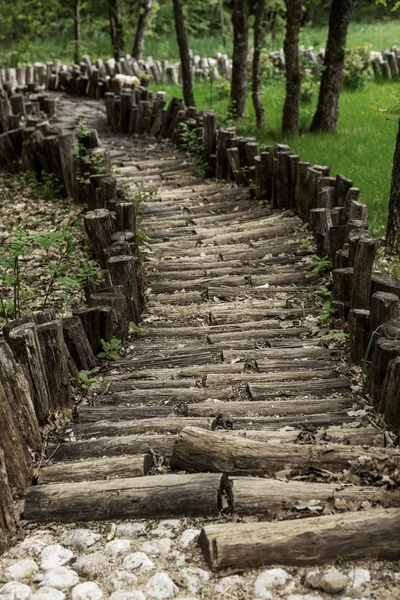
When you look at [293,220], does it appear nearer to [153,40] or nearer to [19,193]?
[19,193]

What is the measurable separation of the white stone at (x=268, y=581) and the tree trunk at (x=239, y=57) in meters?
11.6

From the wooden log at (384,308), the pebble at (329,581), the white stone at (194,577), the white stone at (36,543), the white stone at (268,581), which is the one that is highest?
the wooden log at (384,308)

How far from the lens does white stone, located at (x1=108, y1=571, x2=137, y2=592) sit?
2924mm

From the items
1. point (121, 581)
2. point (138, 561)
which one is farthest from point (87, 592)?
point (138, 561)

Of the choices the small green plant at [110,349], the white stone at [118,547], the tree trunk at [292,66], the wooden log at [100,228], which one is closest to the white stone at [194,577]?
the white stone at [118,547]

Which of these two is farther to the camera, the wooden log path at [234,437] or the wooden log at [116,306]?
the wooden log at [116,306]

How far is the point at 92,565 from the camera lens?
3055 mm

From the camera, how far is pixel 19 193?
1165 cm

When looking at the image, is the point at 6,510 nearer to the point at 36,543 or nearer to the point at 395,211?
the point at 36,543

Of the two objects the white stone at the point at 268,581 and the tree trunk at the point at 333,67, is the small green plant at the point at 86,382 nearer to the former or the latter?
the white stone at the point at 268,581

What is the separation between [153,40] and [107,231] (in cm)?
2447

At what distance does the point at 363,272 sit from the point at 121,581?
11.7 feet

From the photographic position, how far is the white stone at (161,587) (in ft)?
9.38

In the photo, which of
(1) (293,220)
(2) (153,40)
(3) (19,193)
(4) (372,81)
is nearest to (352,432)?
(1) (293,220)
